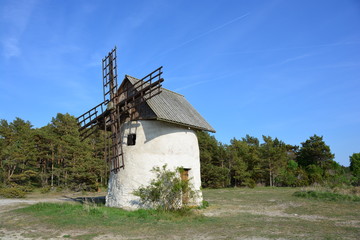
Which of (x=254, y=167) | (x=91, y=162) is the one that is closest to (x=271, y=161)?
(x=254, y=167)

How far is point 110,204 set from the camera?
1583 cm

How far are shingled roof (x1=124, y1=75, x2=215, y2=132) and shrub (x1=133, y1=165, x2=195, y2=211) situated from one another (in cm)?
305

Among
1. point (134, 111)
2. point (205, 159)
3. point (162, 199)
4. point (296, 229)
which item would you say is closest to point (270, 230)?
point (296, 229)

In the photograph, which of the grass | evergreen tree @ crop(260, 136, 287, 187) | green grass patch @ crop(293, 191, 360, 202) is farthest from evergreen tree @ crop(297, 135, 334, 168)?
the grass

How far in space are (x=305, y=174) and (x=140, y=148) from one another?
33341 mm

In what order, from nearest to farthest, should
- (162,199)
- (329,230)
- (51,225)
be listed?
1. (329,230)
2. (51,225)
3. (162,199)

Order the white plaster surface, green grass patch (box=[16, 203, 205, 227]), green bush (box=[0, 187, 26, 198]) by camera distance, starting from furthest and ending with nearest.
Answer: green bush (box=[0, 187, 26, 198]) < the white plaster surface < green grass patch (box=[16, 203, 205, 227])

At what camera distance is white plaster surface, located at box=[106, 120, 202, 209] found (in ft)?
48.5

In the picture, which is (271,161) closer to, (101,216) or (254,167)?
(254,167)

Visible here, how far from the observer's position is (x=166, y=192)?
13.4 meters

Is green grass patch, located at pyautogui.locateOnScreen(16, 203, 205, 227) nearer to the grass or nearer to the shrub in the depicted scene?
the grass

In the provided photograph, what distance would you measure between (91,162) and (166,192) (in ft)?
73.3

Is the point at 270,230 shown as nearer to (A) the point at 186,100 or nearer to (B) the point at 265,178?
(A) the point at 186,100

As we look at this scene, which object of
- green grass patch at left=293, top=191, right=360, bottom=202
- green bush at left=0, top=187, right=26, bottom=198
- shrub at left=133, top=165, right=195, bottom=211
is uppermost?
shrub at left=133, top=165, right=195, bottom=211
